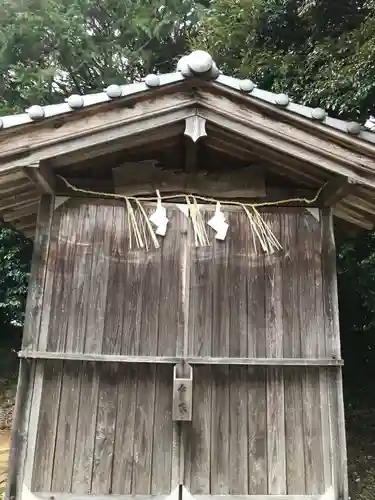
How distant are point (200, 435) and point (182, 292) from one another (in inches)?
Result: 47.1

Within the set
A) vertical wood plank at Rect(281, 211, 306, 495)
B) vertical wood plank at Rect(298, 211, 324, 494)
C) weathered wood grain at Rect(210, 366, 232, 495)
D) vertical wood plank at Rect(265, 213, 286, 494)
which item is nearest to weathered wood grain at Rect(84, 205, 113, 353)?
weathered wood grain at Rect(210, 366, 232, 495)

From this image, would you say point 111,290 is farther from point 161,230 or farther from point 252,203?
point 252,203

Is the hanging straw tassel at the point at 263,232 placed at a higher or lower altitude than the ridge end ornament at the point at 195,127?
lower

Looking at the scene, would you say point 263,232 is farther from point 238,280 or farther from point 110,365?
point 110,365

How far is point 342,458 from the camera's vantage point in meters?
4.01

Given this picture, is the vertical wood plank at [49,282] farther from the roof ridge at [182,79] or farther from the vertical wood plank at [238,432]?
the vertical wood plank at [238,432]

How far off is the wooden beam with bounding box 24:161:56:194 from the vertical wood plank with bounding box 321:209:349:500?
2519mm

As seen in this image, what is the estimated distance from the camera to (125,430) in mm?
4027

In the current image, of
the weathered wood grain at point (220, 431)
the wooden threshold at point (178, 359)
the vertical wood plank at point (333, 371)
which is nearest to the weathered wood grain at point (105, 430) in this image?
the wooden threshold at point (178, 359)

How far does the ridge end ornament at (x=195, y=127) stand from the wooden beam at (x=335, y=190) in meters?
1.24

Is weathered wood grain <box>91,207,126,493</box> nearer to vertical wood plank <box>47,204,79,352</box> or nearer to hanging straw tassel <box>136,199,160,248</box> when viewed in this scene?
hanging straw tassel <box>136,199,160,248</box>

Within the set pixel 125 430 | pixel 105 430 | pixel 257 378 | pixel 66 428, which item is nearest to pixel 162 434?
pixel 125 430

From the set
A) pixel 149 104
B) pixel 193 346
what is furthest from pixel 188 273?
pixel 149 104

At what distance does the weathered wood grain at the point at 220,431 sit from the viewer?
396 centimetres
